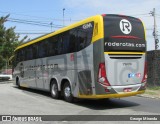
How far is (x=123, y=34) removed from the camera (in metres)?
13.3

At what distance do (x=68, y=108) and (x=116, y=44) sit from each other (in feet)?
10.1

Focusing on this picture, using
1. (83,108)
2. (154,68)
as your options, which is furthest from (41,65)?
(154,68)

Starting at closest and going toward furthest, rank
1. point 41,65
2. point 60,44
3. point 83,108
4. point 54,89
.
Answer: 1. point 83,108
2. point 60,44
3. point 54,89
4. point 41,65

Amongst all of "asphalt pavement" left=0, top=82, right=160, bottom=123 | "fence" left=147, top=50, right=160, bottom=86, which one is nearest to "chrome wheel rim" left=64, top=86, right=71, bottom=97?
"asphalt pavement" left=0, top=82, right=160, bottom=123

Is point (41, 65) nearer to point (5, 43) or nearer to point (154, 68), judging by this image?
point (154, 68)

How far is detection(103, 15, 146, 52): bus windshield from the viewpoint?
42.6ft

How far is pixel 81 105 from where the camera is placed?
1438 centimetres

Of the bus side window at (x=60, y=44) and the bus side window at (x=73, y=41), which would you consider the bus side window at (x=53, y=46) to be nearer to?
the bus side window at (x=60, y=44)

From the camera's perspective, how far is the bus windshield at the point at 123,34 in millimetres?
12977

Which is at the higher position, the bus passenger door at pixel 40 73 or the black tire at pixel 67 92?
the bus passenger door at pixel 40 73

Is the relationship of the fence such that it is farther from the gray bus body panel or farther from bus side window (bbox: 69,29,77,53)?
bus side window (bbox: 69,29,77,53)

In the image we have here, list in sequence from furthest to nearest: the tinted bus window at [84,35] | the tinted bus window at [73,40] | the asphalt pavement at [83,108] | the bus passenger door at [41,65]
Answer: the bus passenger door at [41,65] < the tinted bus window at [73,40] < the tinted bus window at [84,35] < the asphalt pavement at [83,108]

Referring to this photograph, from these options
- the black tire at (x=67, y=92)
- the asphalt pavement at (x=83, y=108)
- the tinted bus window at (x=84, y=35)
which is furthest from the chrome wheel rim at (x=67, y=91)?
the tinted bus window at (x=84, y=35)

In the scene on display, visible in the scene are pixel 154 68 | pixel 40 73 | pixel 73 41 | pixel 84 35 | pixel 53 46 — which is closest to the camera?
pixel 84 35
